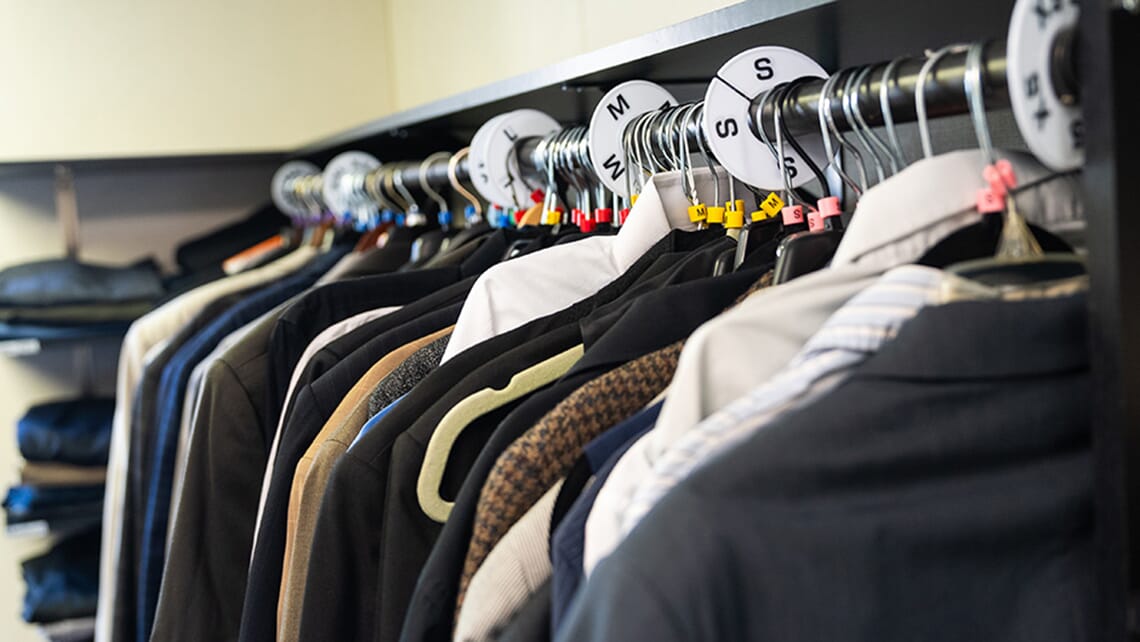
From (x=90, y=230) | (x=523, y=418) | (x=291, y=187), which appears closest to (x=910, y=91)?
(x=523, y=418)

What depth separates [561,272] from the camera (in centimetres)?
101

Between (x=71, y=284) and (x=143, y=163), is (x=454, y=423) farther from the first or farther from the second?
(x=143, y=163)

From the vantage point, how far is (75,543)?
7.30 feet

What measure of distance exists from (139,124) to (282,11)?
40cm

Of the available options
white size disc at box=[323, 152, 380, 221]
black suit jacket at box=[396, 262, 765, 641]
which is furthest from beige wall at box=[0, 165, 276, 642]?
black suit jacket at box=[396, 262, 765, 641]

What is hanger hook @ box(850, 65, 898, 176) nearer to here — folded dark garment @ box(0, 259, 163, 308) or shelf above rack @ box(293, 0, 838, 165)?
shelf above rack @ box(293, 0, 838, 165)

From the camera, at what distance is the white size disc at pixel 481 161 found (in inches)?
51.8

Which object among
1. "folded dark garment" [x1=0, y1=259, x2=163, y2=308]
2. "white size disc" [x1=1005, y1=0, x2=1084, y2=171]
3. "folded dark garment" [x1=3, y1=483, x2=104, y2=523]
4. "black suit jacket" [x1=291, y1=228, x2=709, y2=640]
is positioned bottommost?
"folded dark garment" [x1=3, y1=483, x2=104, y2=523]

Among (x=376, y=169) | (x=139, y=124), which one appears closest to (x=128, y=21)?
(x=139, y=124)

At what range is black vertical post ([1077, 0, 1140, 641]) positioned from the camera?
497 millimetres

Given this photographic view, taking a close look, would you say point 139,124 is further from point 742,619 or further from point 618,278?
point 742,619

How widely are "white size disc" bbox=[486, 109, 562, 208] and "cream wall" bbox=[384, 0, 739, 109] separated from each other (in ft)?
0.94

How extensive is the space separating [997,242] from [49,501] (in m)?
1.98

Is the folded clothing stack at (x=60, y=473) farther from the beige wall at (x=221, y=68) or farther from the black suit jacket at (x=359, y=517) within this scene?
the black suit jacket at (x=359, y=517)
